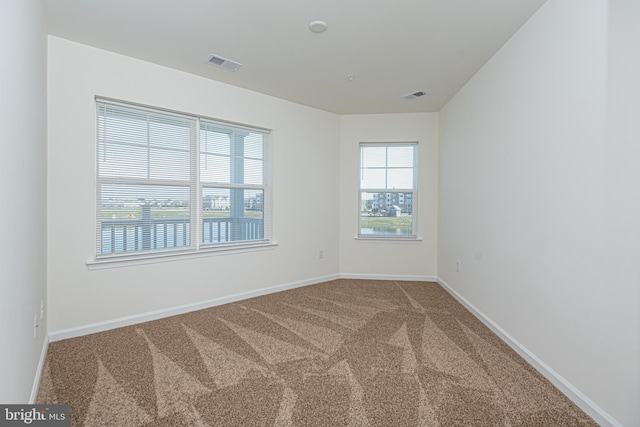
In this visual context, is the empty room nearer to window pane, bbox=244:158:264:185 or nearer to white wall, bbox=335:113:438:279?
window pane, bbox=244:158:264:185

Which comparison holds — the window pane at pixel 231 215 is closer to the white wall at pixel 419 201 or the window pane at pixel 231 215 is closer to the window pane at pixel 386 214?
the white wall at pixel 419 201

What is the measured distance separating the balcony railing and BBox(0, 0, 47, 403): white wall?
0.69 metres

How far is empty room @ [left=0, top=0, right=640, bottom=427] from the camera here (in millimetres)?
1690

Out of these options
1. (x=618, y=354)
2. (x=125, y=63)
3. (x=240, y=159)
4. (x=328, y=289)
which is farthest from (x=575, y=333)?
(x=125, y=63)

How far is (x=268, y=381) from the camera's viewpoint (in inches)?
82.3

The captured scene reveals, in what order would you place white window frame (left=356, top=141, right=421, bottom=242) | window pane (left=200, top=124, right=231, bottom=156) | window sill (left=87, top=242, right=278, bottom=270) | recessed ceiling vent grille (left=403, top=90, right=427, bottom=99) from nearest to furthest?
window sill (left=87, top=242, right=278, bottom=270) < window pane (left=200, top=124, right=231, bottom=156) < recessed ceiling vent grille (left=403, top=90, right=427, bottom=99) < white window frame (left=356, top=141, right=421, bottom=242)

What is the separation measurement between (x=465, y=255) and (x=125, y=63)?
4184 millimetres

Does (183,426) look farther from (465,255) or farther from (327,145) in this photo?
(327,145)

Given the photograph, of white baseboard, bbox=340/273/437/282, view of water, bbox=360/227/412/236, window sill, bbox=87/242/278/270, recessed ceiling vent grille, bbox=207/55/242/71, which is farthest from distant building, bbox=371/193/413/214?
recessed ceiling vent grille, bbox=207/55/242/71

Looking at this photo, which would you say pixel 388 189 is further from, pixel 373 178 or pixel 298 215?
pixel 298 215

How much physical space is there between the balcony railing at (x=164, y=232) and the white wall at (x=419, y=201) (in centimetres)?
161

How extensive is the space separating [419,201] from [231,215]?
289 cm

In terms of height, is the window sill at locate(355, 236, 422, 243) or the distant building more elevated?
the distant building

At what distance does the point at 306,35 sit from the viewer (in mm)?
2693
